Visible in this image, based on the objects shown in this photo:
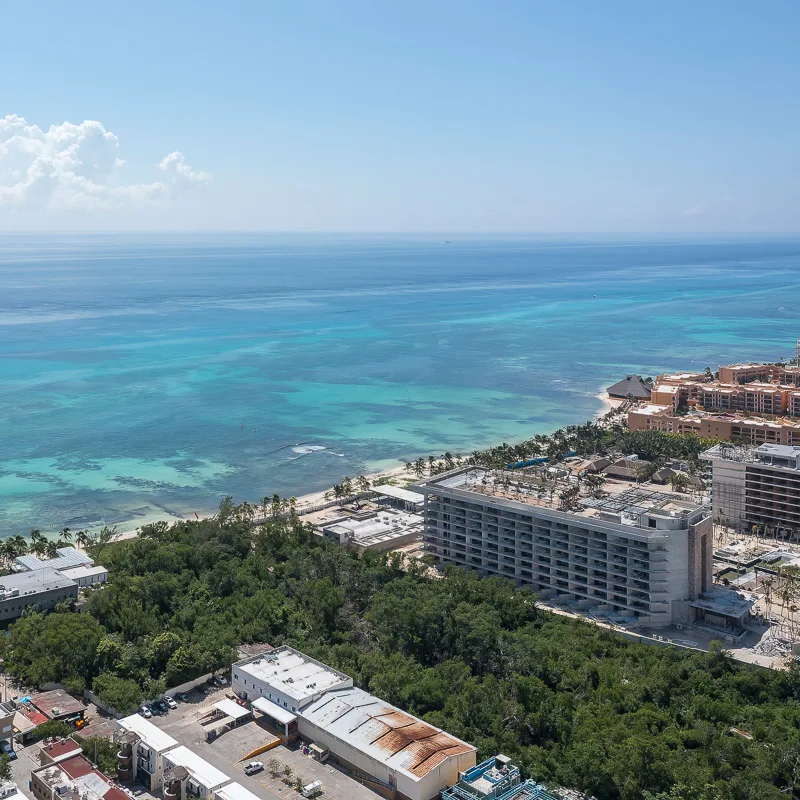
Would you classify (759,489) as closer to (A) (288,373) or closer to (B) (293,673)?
(B) (293,673)

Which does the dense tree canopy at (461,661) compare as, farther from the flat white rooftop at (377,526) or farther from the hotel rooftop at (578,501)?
the hotel rooftop at (578,501)

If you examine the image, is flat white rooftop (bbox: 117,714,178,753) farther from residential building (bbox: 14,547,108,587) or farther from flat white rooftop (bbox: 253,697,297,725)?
residential building (bbox: 14,547,108,587)

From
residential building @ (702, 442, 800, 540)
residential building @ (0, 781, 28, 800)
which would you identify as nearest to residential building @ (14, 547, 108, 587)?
residential building @ (0, 781, 28, 800)

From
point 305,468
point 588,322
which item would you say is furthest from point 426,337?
point 305,468

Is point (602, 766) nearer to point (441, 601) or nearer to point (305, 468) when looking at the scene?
point (441, 601)

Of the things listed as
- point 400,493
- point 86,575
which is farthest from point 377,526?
point 86,575

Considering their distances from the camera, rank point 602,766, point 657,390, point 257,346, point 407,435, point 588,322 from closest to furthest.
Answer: point 602,766 → point 407,435 → point 657,390 → point 257,346 → point 588,322

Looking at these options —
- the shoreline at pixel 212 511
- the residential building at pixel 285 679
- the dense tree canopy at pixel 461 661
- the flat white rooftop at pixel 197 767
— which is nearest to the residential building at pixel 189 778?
the flat white rooftop at pixel 197 767
